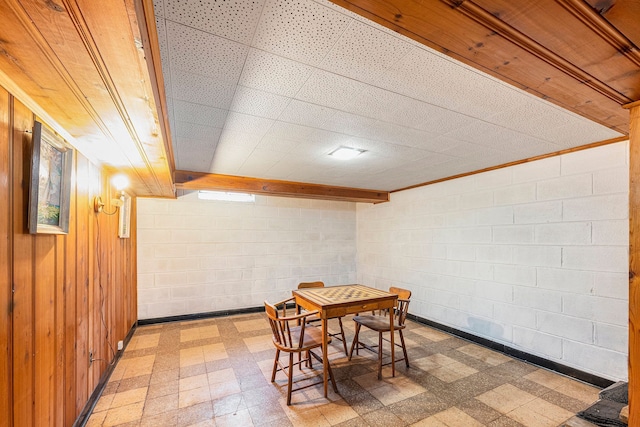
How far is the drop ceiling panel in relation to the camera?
1.12 meters

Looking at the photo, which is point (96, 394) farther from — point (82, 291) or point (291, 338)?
point (291, 338)

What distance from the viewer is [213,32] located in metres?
1.14

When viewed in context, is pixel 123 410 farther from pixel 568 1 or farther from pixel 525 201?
pixel 525 201

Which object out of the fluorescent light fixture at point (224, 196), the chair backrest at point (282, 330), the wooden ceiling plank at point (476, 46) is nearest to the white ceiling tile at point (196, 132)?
the chair backrest at point (282, 330)

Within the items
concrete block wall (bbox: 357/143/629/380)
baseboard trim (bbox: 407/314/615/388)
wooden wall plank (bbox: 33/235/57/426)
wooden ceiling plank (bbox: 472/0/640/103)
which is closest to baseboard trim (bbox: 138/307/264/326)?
concrete block wall (bbox: 357/143/629/380)

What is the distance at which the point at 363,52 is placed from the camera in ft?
4.19

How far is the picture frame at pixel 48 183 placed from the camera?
4.26ft

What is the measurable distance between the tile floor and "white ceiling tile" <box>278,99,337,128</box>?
229cm

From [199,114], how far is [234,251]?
11.0 ft

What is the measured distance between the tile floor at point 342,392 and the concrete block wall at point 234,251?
110cm

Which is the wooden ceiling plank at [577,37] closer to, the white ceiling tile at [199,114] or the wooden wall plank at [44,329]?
the white ceiling tile at [199,114]

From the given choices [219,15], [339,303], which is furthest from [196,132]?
[339,303]

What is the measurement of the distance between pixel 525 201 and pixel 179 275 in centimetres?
497

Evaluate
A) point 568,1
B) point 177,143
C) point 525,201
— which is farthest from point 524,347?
point 177,143
